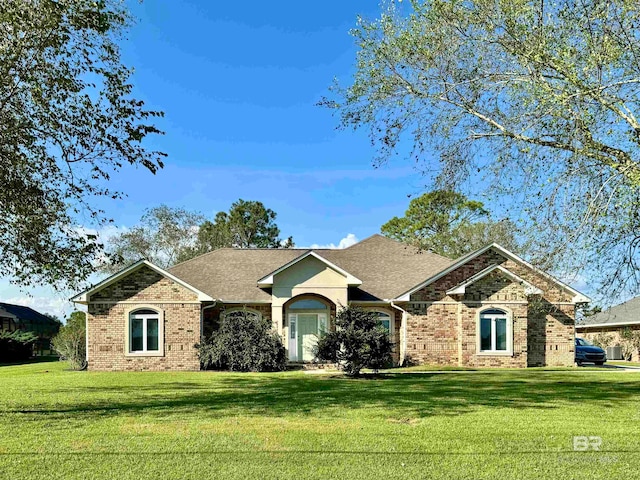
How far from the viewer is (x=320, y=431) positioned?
9.84m

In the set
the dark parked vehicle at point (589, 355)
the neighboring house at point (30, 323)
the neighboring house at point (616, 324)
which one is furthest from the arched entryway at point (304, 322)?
the neighboring house at point (30, 323)

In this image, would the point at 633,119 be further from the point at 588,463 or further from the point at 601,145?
the point at 588,463

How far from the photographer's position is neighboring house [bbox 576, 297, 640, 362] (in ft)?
107

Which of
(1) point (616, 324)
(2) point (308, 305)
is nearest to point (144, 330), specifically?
(2) point (308, 305)

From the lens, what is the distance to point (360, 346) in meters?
19.5

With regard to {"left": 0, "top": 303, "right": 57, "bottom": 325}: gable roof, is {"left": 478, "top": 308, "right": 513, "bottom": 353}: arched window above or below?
above

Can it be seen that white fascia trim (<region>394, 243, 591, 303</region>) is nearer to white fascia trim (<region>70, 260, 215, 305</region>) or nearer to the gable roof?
white fascia trim (<region>70, 260, 215, 305</region>)

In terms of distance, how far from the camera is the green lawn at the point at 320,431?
772 centimetres

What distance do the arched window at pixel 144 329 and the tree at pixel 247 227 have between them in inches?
1133

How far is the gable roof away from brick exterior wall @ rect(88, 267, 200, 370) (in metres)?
24.3

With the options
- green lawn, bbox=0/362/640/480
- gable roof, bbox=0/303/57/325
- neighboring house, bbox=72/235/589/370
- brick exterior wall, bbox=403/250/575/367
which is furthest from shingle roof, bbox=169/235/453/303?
gable roof, bbox=0/303/57/325

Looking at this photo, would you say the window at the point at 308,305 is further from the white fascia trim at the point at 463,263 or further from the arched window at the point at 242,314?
the white fascia trim at the point at 463,263

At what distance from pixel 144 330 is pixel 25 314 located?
32.6m

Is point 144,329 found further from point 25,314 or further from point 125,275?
point 25,314
